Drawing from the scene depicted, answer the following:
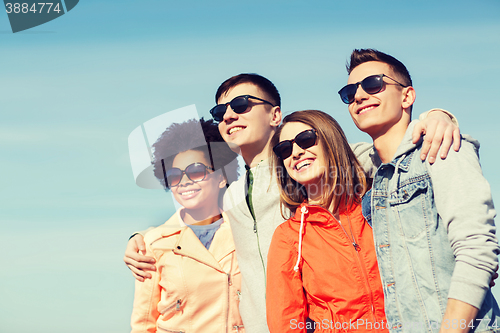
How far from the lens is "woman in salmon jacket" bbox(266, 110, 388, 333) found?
11.3 feet

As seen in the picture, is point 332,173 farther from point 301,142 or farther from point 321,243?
point 321,243

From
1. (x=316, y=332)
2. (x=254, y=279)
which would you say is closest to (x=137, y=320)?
(x=254, y=279)

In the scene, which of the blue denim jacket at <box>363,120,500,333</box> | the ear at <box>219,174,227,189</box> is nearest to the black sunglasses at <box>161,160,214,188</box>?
the ear at <box>219,174,227,189</box>

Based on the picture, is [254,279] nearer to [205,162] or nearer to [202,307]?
[202,307]

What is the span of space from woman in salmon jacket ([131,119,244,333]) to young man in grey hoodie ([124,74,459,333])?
0.47 ft

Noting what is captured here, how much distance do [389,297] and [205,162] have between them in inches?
102

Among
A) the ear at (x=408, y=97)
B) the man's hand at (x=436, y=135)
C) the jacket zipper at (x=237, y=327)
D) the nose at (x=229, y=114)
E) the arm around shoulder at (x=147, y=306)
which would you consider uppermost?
the nose at (x=229, y=114)

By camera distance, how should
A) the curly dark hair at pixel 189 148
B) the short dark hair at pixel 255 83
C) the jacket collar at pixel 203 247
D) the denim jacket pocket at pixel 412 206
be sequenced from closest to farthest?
the denim jacket pocket at pixel 412 206, the jacket collar at pixel 203 247, the curly dark hair at pixel 189 148, the short dark hair at pixel 255 83

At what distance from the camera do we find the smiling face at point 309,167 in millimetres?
3941

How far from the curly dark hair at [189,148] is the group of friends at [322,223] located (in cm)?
2

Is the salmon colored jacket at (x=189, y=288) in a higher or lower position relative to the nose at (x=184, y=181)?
lower

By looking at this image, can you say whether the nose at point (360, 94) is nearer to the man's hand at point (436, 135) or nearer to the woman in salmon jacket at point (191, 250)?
the man's hand at point (436, 135)

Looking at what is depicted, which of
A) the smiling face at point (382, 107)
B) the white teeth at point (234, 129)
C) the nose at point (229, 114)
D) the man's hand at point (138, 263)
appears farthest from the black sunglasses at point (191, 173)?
the smiling face at point (382, 107)

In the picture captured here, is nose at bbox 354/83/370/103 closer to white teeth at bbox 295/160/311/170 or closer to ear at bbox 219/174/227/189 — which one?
white teeth at bbox 295/160/311/170
